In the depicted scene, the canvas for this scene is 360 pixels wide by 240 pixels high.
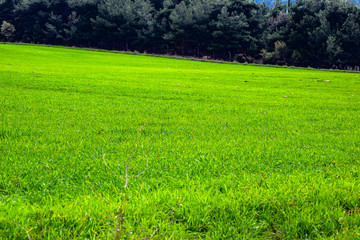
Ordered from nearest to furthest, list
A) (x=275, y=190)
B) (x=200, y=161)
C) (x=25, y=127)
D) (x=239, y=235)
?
(x=239, y=235)
(x=275, y=190)
(x=200, y=161)
(x=25, y=127)

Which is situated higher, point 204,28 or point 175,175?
point 204,28

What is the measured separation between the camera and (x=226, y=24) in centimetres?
5741

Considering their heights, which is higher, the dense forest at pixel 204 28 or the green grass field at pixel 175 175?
the dense forest at pixel 204 28

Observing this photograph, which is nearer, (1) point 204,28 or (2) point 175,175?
(2) point 175,175

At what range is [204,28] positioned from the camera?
60031mm

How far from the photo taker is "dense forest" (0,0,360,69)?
5275 cm

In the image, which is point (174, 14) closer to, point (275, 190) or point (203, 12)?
point (203, 12)

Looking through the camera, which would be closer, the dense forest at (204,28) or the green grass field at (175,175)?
the green grass field at (175,175)

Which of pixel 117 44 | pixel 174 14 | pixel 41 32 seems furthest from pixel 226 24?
pixel 41 32

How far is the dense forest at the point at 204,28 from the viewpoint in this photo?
5275cm

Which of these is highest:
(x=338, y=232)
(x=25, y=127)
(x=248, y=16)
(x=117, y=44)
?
(x=248, y=16)

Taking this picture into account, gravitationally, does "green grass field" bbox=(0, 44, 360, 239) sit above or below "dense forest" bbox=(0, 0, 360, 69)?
below

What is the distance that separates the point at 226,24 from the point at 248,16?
7529mm

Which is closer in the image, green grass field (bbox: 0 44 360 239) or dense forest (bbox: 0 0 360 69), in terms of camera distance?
green grass field (bbox: 0 44 360 239)
